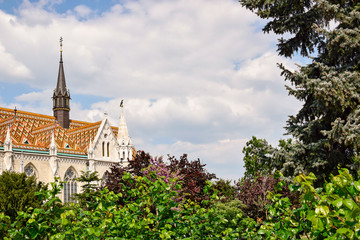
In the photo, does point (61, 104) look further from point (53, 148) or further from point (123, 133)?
point (53, 148)

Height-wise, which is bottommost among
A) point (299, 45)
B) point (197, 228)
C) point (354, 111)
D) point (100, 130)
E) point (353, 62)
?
point (197, 228)

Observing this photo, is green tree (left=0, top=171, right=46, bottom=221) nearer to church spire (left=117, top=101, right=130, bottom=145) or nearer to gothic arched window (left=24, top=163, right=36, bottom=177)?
gothic arched window (left=24, top=163, right=36, bottom=177)

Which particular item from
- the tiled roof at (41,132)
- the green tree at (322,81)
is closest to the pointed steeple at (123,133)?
the tiled roof at (41,132)

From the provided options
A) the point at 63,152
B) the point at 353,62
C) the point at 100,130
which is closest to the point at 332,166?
the point at 353,62

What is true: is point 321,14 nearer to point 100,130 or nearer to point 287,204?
point 287,204

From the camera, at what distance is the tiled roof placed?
1999 inches

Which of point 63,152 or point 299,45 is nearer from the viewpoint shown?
point 299,45

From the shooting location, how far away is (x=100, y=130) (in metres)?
58.9

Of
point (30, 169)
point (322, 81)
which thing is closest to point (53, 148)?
point (30, 169)

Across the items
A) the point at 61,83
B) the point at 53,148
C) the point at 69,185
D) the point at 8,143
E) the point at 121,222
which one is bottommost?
the point at 121,222

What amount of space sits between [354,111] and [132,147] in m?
50.0

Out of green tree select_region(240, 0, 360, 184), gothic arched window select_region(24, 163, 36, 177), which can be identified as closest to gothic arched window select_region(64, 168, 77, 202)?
gothic arched window select_region(24, 163, 36, 177)

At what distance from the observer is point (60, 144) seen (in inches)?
2114

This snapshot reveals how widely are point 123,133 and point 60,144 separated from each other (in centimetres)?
1011
